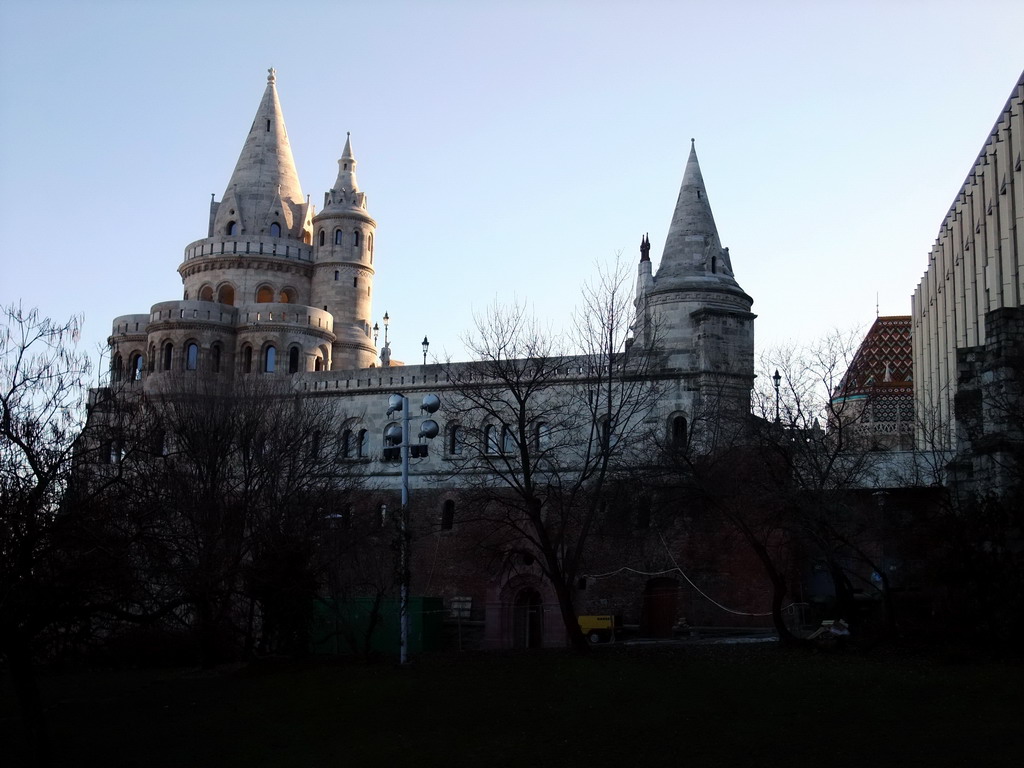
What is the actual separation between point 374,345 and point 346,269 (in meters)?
3.53

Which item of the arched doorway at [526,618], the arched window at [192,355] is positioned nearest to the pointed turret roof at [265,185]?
the arched window at [192,355]

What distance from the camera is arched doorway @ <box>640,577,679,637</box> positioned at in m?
34.8

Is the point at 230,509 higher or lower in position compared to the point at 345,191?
lower

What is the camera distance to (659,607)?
35.2 metres

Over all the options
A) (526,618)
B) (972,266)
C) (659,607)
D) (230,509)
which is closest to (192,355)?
(526,618)

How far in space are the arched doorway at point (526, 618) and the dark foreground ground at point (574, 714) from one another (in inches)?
505

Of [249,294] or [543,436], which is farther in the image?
[249,294]

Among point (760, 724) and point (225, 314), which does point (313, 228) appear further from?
point (760, 724)

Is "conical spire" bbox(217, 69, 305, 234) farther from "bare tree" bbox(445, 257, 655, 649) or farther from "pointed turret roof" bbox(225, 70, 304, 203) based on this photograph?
"bare tree" bbox(445, 257, 655, 649)

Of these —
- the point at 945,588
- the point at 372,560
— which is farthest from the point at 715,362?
the point at 945,588

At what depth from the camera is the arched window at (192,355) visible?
4778 cm

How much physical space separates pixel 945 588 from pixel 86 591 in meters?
13.7

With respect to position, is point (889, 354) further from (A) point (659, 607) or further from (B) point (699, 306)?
(A) point (659, 607)

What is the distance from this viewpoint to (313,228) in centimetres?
5538
